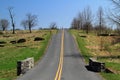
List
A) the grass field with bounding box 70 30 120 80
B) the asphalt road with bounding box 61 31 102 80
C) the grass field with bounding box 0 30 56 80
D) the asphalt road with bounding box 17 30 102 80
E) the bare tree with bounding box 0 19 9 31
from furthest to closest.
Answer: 1. the bare tree with bounding box 0 19 9 31
2. the grass field with bounding box 0 30 56 80
3. the grass field with bounding box 70 30 120 80
4. the asphalt road with bounding box 61 31 102 80
5. the asphalt road with bounding box 17 30 102 80

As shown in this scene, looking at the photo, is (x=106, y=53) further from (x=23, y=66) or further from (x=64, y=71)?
(x=23, y=66)

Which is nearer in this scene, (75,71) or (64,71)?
(64,71)

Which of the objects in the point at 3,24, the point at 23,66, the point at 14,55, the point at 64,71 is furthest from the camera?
the point at 3,24

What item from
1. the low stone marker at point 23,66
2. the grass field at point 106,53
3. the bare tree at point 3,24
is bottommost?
the grass field at point 106,53

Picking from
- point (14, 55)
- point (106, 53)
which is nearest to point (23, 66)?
point (14, 55)

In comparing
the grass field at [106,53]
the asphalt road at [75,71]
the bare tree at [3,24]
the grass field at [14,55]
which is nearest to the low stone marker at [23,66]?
the grass field at [14,55]

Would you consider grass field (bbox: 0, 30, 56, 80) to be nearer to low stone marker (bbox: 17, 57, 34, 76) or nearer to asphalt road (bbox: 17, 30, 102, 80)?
low stone marker (bbox: 17, 57, 34, 76)

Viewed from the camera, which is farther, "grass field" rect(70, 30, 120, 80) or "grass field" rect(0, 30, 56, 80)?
"grass field" rect(0, 30, 56, 80)

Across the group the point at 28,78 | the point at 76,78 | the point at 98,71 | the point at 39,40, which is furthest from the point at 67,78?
the point at 39,40

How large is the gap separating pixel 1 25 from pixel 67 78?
6503 inches

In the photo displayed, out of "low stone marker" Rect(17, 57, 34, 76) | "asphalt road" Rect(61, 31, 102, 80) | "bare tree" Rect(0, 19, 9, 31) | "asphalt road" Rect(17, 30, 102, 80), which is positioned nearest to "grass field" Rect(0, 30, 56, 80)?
"low stone marker" Rect(17, 57, 34, 76)

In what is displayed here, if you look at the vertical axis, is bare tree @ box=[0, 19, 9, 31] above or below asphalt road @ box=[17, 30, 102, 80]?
above

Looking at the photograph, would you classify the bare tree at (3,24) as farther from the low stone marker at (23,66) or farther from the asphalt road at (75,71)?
the low stone marker at (23,66)

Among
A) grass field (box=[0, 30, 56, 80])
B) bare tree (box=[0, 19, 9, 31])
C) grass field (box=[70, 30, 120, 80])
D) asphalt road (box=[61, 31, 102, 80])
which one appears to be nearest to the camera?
asphalt road (box=[61, 31, 102, 80])
